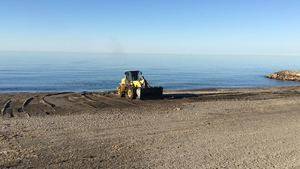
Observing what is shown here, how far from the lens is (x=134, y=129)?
1922 cm

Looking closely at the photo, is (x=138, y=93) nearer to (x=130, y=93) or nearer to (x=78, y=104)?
(x=130, y=93)

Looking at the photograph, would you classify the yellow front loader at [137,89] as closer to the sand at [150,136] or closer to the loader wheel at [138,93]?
the loader wheel at [138,93]

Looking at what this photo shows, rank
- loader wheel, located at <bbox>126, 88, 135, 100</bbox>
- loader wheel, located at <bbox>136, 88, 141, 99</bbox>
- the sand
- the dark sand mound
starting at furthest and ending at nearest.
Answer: loader wheel, located at <bbox>126, 88, 135, 100</bbox>
loader wheel, located at <bbox>136, 88, 141, 99</bbox>
the dark sand mound
the sand

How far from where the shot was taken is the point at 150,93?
31922 mm

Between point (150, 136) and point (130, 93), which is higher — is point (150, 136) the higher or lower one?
the lower one

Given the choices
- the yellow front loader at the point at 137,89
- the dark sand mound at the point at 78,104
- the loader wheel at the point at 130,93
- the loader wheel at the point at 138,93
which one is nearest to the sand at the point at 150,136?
the dark sand mound at the point at 78,104

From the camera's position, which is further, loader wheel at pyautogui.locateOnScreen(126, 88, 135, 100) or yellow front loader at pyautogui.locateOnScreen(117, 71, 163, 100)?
loader wheel at pyautogui.locateOnScreen(126, 88, 135, 100)

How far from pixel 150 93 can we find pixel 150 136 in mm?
14196

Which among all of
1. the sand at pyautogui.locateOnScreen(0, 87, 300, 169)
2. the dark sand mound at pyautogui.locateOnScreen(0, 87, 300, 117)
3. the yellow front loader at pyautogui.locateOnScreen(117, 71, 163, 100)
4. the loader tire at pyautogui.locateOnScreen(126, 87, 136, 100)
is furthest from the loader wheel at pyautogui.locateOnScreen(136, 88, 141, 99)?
the sand at pyautogui.locateOnScreen(0, 87, 300, 169)

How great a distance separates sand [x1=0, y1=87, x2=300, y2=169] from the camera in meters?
14.1

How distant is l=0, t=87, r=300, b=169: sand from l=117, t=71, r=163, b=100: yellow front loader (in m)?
3.07

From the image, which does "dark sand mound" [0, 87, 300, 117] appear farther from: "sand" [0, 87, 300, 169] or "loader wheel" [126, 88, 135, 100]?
"loader wheel" [126, 88, 135, 100]

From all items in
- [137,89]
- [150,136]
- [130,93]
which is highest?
[137,89]

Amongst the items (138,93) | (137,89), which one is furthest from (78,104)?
(137,89)
